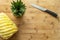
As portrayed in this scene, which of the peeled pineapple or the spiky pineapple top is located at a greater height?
the spiky pineapple top

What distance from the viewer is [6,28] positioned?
3.08ft

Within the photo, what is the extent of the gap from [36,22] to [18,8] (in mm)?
123

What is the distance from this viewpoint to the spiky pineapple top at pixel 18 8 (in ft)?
3.22

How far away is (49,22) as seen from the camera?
40.1 inches

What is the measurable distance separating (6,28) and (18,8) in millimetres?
129

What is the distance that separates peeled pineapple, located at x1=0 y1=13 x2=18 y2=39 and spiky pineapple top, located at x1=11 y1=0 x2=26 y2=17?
6cm

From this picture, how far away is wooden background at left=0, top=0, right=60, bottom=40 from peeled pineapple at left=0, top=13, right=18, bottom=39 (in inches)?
2.3

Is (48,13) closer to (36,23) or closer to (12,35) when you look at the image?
(36,23)

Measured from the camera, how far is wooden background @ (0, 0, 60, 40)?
3.28ft

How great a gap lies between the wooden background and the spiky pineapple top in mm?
43

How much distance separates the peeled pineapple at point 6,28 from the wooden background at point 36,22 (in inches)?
2.3

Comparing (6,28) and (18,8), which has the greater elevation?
(18,8)

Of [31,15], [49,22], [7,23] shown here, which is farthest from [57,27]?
[7,23]

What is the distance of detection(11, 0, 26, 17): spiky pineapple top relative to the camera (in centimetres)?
98
